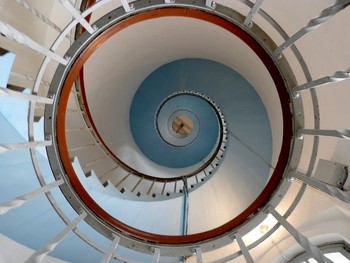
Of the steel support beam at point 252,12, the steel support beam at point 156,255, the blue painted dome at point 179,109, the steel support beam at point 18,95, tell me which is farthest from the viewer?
the blue painted dome at point 179,109

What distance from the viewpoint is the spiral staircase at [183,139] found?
1.82 m

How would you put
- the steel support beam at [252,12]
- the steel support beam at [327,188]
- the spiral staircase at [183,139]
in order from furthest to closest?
the spiral staircase at [183,139] < the steel support beam at [252,12] < the steel support beam at [327,188]

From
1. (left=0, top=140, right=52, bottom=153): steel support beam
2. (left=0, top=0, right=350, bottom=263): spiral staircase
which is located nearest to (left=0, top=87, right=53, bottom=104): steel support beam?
(left=0, top=0, right=350, bottom=263): spiral staircase

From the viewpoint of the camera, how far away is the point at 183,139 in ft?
24.4

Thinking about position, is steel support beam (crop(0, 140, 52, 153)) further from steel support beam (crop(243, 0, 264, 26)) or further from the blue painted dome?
the blue painted dome

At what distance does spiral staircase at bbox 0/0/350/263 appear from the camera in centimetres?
182

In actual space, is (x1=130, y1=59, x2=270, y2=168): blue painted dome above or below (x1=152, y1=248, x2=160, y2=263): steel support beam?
above

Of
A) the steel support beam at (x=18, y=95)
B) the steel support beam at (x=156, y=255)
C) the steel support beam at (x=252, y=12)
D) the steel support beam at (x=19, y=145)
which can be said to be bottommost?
the steel support beam at (x=156, y=255)

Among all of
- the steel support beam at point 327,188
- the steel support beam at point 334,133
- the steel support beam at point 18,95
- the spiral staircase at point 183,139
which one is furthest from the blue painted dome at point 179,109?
the steel support beam at point 18,95

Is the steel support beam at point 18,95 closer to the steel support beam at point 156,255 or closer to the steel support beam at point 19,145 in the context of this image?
the steel support beam at point 19,145

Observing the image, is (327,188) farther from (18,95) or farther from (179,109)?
(179,109)

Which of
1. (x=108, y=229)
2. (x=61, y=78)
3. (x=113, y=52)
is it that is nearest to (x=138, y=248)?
(x=108, y=229)

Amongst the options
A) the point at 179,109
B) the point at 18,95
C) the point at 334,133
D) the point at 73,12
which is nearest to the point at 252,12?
the point at 334,133

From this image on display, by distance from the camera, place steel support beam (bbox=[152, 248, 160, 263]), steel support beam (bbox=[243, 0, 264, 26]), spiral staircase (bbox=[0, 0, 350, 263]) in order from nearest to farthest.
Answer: steel support beam (bbox=[243, 0, 264, 26])
spiral staircase (bbox=[0, 0, 350, 263])
steel support beam (bbox=[152, 248, 160, 263])
